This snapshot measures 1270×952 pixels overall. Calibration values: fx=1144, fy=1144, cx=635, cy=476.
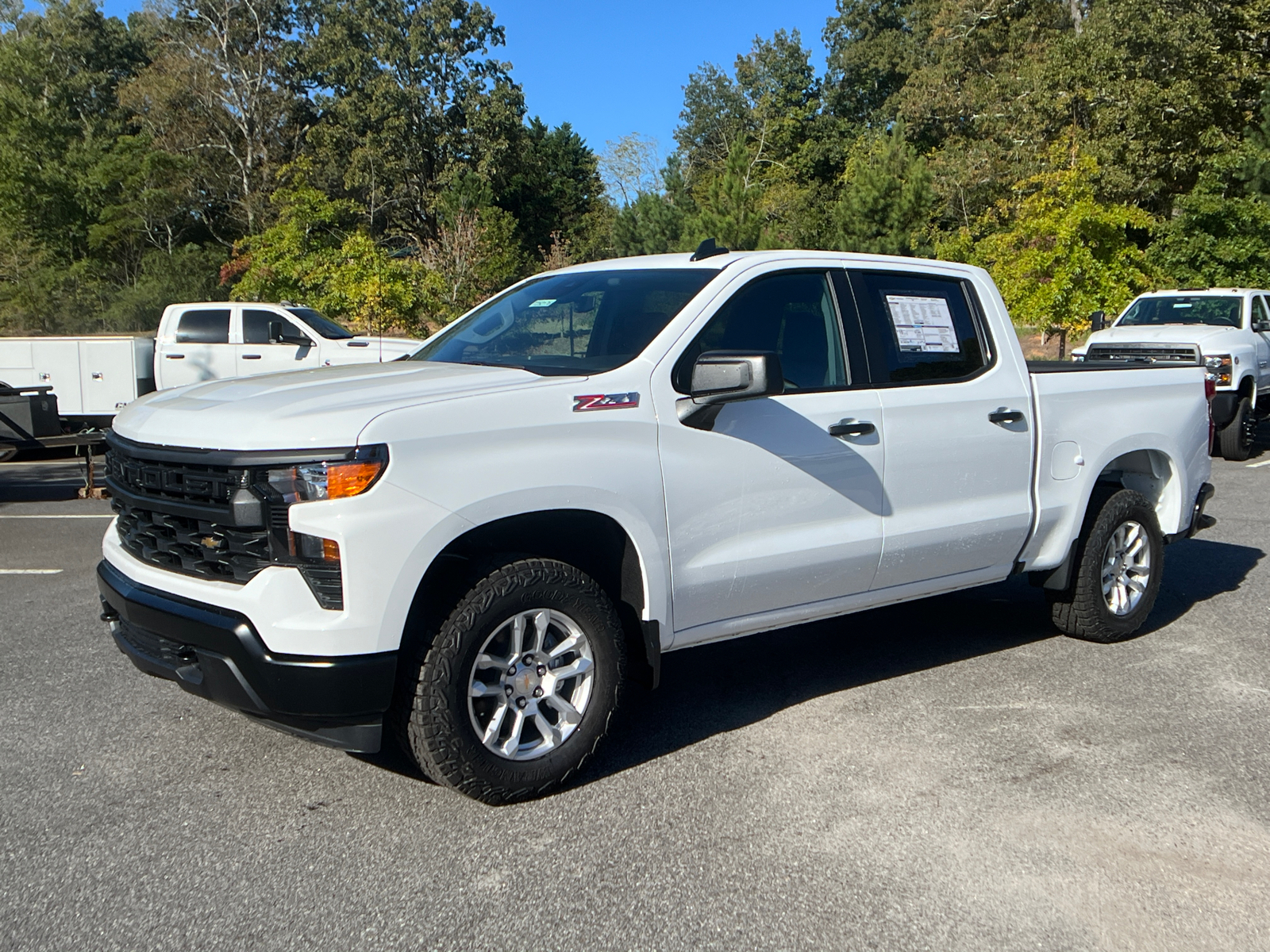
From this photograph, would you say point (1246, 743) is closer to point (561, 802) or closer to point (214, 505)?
point (561, 802)

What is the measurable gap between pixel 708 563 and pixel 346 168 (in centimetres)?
4930

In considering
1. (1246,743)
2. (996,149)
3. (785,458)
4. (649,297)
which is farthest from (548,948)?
(996,149)

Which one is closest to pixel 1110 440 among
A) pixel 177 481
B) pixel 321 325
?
pixel 177 481

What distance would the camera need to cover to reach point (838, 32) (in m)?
65.4

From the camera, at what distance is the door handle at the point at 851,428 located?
4.66 metres

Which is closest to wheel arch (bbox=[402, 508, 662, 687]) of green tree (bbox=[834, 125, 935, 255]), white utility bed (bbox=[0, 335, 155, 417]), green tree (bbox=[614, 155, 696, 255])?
white utility bed (bbox=[0, 335, 155, 417])

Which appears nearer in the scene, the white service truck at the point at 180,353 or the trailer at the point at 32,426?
the trailer at the point at 32,426

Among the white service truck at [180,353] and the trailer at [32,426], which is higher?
the white service truck at [180,353]

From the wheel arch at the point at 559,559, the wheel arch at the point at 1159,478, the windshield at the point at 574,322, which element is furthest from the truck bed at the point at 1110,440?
the wheel arch at the point at 559,559

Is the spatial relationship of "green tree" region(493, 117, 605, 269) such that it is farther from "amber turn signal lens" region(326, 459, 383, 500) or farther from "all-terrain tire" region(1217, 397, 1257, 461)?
"amber turn signal lens" region(326, 459, 383, 500)

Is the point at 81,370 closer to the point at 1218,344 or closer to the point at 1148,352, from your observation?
the point at 1148,352

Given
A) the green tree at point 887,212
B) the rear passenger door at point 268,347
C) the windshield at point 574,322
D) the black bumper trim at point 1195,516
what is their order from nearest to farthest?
the windshield at point 574,322, the black bumper trim at point 1195,516, the rear passenger door at point 268,347, the green tree at point 887,212

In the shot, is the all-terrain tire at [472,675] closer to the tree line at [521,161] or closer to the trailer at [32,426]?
the trailer at [32,426]

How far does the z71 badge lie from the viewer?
3994 millimetres
